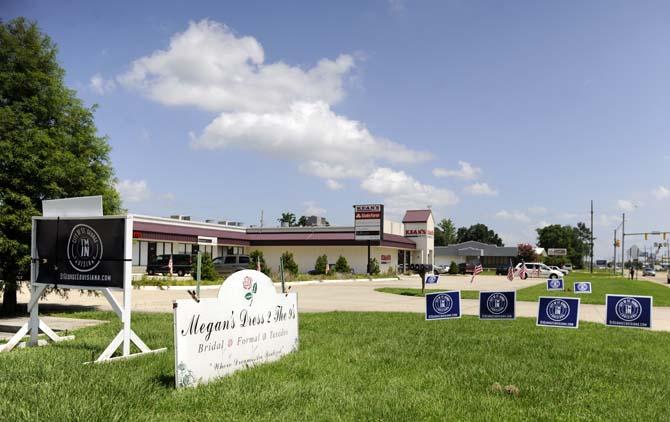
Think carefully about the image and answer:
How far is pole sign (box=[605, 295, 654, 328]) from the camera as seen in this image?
10.3m

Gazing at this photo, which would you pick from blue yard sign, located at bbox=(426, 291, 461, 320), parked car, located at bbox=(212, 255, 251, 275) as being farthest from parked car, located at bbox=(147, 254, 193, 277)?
blue yard sign, located at bbox=(426, 291, 461, 320)

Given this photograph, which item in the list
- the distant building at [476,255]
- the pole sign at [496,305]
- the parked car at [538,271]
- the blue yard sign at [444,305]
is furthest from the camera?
the distant building at [476,255]

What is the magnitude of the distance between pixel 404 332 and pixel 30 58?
11194 millimetres

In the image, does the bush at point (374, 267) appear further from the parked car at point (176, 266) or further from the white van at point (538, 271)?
the parked car at point (176, 266)

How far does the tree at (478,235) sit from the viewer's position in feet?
547

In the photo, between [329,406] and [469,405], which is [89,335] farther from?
[469,405]

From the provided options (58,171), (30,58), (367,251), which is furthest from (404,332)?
(367,251)

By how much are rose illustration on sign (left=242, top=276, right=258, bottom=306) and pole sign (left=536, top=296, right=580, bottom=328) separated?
19.8 feet

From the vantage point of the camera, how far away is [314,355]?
8125mm

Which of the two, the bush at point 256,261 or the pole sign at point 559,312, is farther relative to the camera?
the bush at point 256,261

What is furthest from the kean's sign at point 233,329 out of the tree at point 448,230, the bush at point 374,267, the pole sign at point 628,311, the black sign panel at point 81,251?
the tree at point 448,230

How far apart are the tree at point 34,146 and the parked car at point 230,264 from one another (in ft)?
84.9

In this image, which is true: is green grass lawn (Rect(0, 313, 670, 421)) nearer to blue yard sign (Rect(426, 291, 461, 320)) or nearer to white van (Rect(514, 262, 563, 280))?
blue yard sign (Rect(426, 291, 461, 320))

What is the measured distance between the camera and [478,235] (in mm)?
167500
